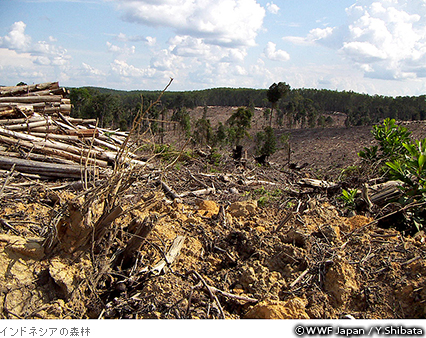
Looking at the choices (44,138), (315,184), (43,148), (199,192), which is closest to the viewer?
(315,184)

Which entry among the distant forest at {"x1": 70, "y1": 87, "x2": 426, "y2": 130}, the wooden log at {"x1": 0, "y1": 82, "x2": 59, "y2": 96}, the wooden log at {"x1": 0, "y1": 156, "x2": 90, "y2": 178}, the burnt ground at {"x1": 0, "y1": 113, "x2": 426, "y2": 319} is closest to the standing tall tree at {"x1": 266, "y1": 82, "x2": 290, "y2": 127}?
the distant forest at {"x1": 70, "y1": 87, "x2": 426, "y2": 130}

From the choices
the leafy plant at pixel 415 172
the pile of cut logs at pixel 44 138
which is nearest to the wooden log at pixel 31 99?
the pile of cut logs at pixel 44 138

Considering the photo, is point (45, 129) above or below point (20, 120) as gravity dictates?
below

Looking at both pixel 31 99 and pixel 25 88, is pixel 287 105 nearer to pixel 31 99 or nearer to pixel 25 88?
pixel 25 88

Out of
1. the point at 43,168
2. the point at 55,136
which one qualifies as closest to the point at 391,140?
the point at 43,168

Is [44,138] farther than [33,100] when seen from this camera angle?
No

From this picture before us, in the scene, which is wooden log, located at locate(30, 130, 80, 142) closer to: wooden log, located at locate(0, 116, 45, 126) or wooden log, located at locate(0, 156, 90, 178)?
wooden log, located at locate(0, 116, 45, 126)

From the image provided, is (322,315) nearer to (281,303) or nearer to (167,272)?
(281,303)

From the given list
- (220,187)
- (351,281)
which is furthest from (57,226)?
(220,187)

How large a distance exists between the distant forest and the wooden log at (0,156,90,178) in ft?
43.5

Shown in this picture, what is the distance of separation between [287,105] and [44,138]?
61037mm

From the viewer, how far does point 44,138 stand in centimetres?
739

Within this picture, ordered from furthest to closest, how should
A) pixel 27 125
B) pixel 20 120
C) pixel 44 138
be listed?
1. pixel 20 120
2. pixel 44 138
3. pixel 27 125

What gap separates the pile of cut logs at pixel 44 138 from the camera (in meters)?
6.10
